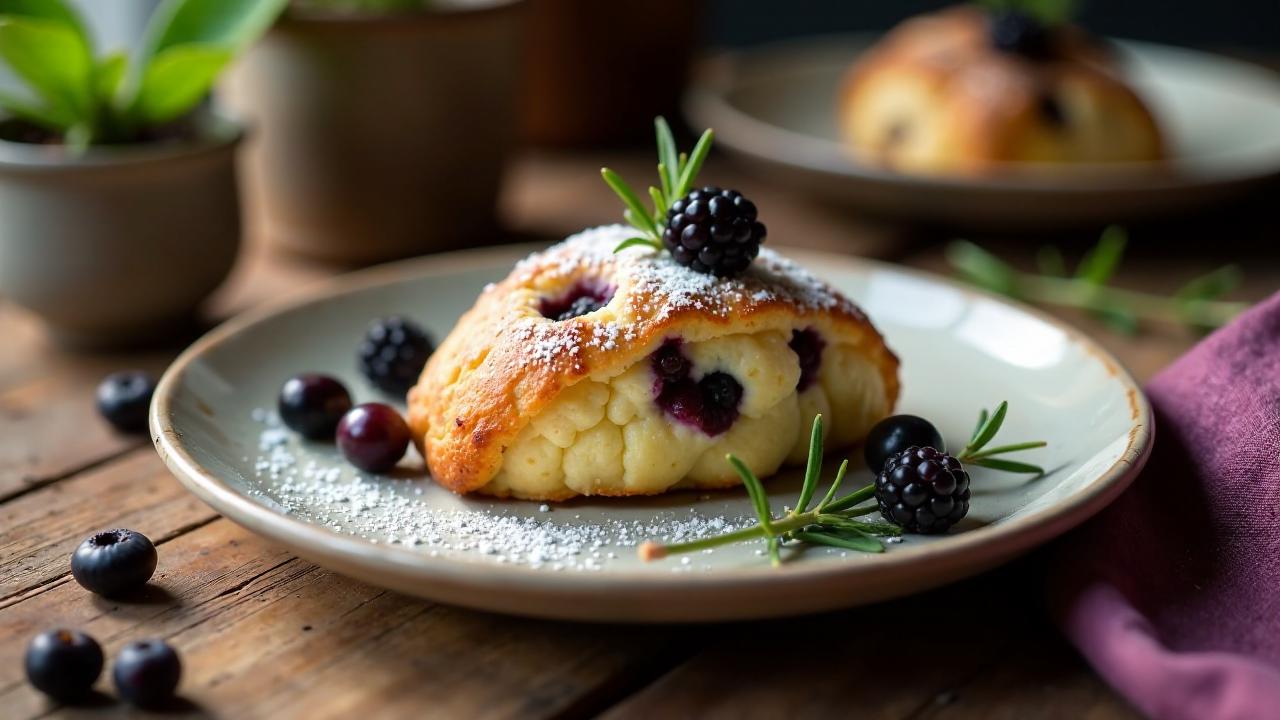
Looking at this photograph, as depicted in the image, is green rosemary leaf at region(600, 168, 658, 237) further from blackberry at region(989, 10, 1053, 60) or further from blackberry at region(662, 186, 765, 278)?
blackberry at region(989, 10, 1053, 60)

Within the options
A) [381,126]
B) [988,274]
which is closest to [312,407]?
[381,126]

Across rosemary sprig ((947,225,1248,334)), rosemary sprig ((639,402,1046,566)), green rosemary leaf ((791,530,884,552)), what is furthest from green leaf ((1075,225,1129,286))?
green rosemary leaf ((791,530,884,552))

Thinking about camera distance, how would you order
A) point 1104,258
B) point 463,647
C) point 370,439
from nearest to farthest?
1. point 463,647
2. point 370,439
3. point 1104,258

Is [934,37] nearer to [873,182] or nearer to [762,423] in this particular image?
[873,182]

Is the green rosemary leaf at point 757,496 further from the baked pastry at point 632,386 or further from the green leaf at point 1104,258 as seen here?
the green leaf at point 1104,258

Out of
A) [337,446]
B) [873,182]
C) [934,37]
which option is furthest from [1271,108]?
[337,446]

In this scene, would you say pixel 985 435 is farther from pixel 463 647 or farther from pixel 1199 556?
pixel 463 647

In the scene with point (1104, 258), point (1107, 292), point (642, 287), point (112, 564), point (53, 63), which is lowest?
point (1107, 292)
